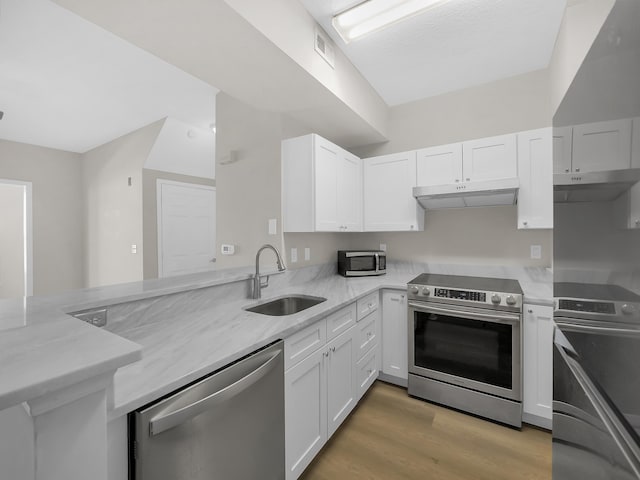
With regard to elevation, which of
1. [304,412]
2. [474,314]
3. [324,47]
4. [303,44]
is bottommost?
[304,412]

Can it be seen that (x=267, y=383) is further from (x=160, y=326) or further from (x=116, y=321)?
(x=116, y=321)

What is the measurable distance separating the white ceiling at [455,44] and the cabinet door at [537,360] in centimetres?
192

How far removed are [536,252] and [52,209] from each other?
6.40m

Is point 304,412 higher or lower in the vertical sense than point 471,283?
lower

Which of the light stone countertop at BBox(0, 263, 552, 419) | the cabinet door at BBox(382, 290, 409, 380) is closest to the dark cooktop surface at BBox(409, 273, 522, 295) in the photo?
the light stone countertop at BBox(0, 263, 552, 419)

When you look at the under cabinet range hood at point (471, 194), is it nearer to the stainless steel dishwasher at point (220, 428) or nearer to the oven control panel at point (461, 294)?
the oven control panel at point (461, 294)

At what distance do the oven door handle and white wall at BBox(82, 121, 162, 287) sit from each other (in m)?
3.54

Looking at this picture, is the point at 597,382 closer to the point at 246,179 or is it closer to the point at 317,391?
the point at 317,391

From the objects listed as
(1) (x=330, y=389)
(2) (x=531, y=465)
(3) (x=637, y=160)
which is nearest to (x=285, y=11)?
(3) (x=637, y=160)

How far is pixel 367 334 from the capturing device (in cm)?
224

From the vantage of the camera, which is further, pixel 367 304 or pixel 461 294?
pixel 367 304

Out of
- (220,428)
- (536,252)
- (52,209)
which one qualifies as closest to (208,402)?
(220,428)

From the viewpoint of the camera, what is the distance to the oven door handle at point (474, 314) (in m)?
1.92

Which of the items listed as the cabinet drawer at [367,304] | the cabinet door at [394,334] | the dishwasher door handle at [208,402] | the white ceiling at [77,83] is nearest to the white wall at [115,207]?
the white ceiling at [77,83]
